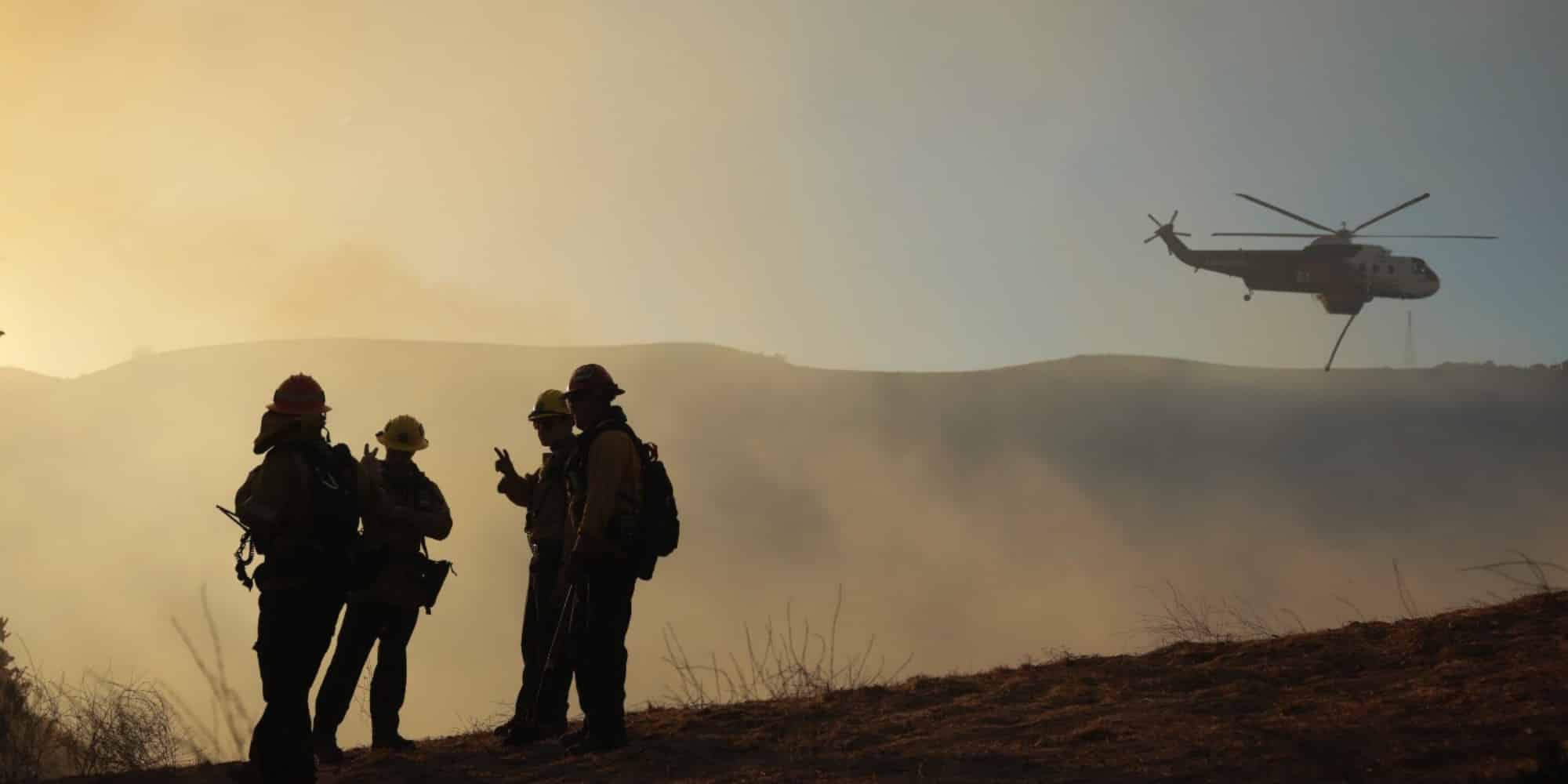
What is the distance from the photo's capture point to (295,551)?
5988 mm

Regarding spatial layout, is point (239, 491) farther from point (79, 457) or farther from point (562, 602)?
point (79, 457)

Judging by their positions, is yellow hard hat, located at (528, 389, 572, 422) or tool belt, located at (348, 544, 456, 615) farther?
Answer: yellow hard hat, located at (528, 389, 572, 422)

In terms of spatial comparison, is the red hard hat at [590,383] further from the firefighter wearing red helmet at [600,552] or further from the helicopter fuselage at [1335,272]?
the helicopter fuselage at [1335,272]

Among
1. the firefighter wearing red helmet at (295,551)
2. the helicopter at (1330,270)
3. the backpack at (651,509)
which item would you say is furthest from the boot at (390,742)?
the helicopter at (1330,270)

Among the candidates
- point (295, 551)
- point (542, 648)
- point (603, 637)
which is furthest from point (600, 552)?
point (295, 551)

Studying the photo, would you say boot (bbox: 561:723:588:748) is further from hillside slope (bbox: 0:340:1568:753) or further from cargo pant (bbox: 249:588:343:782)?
hillside slope (bbox: 0:340:1568:753)

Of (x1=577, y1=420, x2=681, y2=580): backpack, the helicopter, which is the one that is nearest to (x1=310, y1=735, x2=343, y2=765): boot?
(x1=577, y1=420, x2=681, y2=580): backpack

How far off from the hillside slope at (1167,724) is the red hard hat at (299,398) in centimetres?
219

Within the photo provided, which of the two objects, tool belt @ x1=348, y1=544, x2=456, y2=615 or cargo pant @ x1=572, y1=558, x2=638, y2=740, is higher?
tool belt @ x1=348, y1=544, x2=456, y2=615

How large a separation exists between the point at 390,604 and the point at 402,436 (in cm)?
102

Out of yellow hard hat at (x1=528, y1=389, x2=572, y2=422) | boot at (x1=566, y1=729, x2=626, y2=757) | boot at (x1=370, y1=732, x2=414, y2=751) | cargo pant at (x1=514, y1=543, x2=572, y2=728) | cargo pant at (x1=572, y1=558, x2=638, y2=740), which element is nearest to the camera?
cargo pant at (x1=572, y1=558, x2=638, y2=740)

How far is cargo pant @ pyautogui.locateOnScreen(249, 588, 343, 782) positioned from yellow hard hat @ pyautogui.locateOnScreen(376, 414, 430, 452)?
2098 mm

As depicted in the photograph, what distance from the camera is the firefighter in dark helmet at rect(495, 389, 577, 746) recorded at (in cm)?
792

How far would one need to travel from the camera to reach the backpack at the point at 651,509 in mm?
7188
